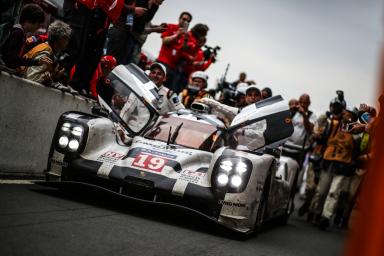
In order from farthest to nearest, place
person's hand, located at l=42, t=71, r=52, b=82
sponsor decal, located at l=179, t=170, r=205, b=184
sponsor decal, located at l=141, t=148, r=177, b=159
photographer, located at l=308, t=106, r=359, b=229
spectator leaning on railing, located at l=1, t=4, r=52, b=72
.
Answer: photographer, located at l=308, t=106, r=359, b=229
person's hand, located at l=42, t=71, r=52, b=82
spectator leaning on railing, located at l=1, t=4, r=52, b=72
sponsor decal, located at l=141, t=148, r=177, b=159
sponsor decal, located at l=179, t=170, r=205, b=184

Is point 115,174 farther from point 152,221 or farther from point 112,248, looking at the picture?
point 112,248

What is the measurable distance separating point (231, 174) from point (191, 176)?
407 mm

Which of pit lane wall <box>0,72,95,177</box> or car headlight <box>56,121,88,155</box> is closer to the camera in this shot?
car headlight <box>56,121,88,155</box>

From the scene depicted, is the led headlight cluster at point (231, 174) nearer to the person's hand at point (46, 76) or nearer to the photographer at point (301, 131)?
Answer: the person's hand at point (46, 76)

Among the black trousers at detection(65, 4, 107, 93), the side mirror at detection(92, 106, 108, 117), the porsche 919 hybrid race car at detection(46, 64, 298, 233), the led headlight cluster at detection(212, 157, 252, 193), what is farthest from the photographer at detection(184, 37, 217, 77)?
the led headlight cluster at detection(212, 157, 252, 193)

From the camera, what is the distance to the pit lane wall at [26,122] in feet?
21.0

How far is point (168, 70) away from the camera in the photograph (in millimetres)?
11742

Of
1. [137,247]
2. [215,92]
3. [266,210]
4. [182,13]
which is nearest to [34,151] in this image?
[266,210]

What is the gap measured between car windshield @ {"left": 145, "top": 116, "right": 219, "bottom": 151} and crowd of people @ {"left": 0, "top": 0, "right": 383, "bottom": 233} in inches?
15.5

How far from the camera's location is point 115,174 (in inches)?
231

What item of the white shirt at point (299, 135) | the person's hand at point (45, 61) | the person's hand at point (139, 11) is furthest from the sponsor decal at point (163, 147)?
the white shirt at point (299, 135)

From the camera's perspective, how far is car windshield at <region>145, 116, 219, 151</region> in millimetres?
7000

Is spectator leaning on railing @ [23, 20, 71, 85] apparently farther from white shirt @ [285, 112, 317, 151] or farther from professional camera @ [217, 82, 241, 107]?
white shirt @ [285, 112, 317, 151]

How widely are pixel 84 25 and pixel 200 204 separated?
3710 mm
